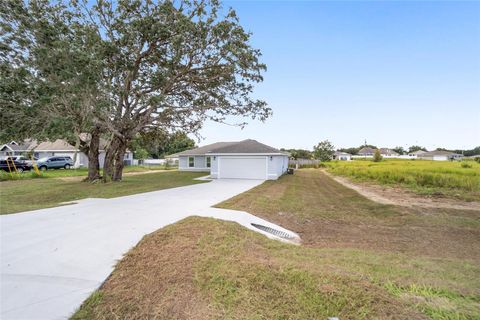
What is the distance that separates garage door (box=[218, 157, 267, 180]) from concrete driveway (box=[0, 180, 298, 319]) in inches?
470

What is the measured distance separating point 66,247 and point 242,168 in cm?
1620

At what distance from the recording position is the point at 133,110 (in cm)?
1505

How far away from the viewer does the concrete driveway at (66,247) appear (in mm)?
2838

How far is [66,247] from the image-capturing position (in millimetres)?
4344

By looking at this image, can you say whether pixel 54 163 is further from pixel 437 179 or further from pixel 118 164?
pixel 437 179

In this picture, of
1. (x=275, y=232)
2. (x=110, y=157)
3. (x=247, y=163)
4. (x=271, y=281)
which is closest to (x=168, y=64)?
(x=110, y=157)

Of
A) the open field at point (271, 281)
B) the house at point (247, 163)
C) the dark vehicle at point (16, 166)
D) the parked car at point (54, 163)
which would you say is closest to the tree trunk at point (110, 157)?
the house at point (247, 163)

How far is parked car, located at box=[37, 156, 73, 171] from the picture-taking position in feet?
81.6

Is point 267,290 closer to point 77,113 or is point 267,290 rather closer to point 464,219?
point 464,219

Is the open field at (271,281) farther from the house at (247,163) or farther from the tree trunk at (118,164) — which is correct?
the house at (247,163)

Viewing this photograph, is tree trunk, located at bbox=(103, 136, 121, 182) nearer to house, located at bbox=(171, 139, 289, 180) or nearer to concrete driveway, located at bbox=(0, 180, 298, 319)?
house, located at bbox=(171, 139, 289, 180)

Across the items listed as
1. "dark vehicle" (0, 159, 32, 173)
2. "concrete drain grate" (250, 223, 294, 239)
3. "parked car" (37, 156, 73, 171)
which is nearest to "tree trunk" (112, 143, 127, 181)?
"concrete drain grate" (250, 223, 294, 239)

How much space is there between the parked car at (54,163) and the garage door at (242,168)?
1923cm

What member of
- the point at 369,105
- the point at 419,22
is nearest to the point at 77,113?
the point at 419,22
